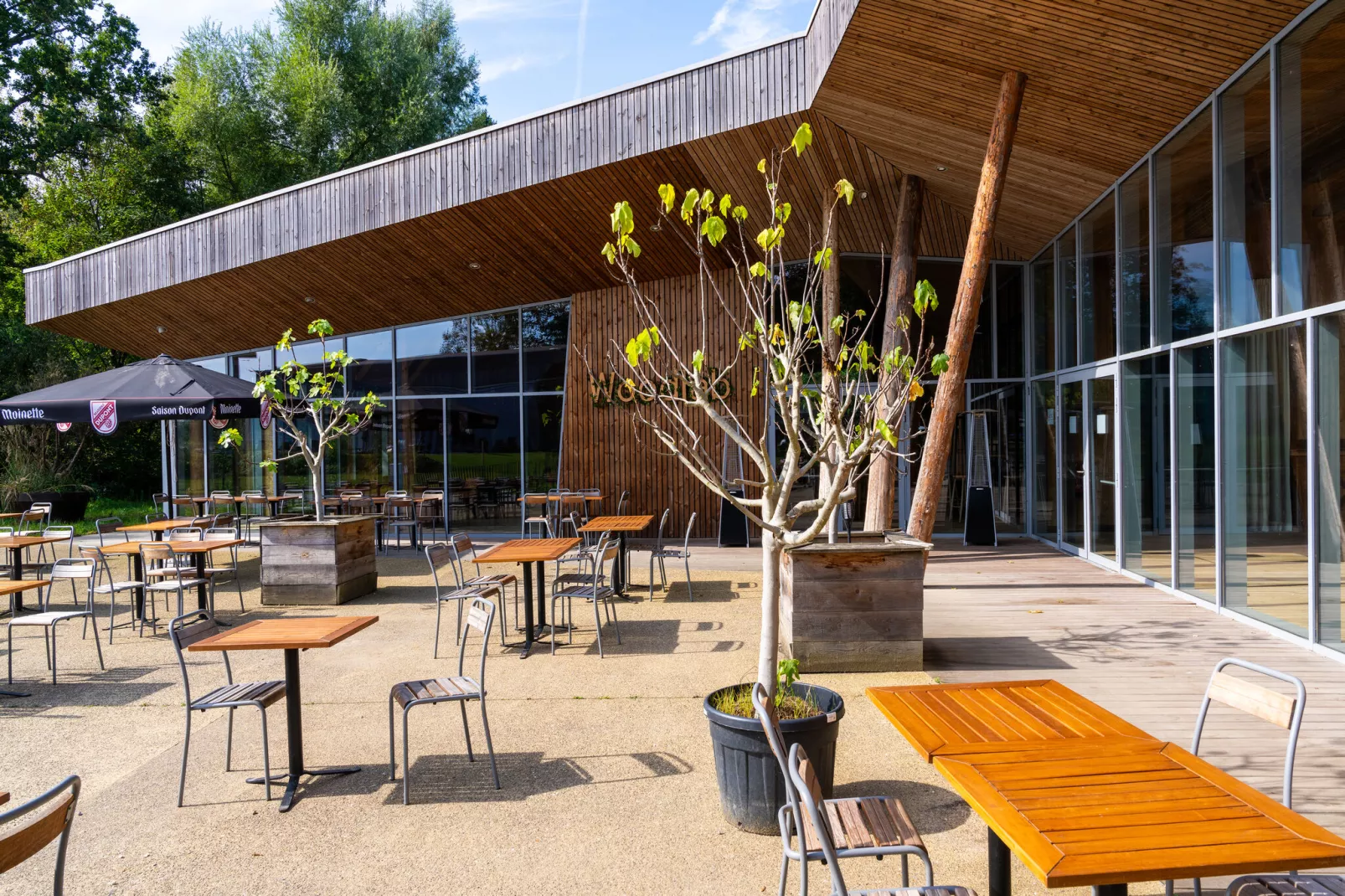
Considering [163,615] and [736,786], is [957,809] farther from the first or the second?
[163,615]

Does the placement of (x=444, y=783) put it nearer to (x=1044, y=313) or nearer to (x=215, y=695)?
(x=215, y=695)

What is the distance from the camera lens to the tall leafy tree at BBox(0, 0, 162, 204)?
2155 cm

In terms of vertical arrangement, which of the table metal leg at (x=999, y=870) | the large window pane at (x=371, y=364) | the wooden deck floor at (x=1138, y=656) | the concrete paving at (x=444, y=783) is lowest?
the concrete paving at (x=444, y=783)

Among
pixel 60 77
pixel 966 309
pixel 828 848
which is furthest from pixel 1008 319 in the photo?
pixel 60 77

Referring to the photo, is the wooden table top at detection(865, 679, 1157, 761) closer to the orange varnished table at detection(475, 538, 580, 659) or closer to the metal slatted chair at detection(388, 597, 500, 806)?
the metal slatted chair at detection(388, 597, 500, 806)

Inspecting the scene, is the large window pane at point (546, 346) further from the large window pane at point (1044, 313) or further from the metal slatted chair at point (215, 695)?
the metal slatted chair at point (215, 695)

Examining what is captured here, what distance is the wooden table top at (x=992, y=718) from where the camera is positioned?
2.61 m

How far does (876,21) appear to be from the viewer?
758cm

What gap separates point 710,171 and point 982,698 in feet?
27.9

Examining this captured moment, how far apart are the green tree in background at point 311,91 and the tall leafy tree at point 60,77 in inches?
84.9

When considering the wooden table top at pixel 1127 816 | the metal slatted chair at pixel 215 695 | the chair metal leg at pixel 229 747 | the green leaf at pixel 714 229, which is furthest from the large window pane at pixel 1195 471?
the chair metal leg at pixel 229 747

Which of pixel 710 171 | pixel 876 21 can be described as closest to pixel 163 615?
pixel 710 171

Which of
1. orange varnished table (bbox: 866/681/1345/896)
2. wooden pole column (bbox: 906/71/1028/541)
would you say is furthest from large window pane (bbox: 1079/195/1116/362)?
orange varnished table (bbox: 866/681/1345/896)

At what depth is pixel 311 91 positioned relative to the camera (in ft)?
87.9
